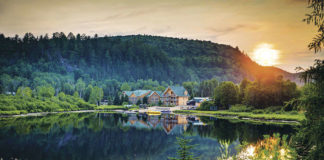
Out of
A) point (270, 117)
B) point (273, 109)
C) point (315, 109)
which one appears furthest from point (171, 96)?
point (315, 109)

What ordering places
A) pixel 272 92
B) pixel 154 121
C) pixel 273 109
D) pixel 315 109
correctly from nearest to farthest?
pixel 315 109 < pixel 154 121 < pixel 273 109 < pixel 272 92

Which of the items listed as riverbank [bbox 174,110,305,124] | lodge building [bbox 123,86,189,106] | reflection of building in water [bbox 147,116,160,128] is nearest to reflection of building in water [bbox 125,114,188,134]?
reflection of building in water [bbox 147,116,160,128]

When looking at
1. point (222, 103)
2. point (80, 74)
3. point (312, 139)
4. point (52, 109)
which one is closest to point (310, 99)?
point (312, 139)

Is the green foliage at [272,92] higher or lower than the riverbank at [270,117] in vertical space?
higher

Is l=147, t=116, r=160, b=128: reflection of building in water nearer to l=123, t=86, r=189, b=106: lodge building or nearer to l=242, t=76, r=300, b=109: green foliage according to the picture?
l=242, t=76, r=300, b=109: green foliage

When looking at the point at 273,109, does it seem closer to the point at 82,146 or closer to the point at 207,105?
the point at 207,105

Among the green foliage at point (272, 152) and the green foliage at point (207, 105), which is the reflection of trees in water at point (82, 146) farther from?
the green foliage at point (207, 105)

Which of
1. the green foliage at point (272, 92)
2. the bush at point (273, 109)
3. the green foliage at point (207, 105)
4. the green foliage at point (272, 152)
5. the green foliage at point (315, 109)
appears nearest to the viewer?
the green foliage at point (315, 109)

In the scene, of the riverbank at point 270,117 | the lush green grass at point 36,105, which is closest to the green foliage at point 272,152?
the riverbank at point 270,117

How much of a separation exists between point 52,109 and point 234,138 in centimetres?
6333

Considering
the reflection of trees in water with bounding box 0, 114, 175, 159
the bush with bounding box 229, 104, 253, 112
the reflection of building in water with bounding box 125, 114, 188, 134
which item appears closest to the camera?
the reflection of trees in water with bounding box 0, 114, 175, 159

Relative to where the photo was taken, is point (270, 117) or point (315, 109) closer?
point (315, 109)

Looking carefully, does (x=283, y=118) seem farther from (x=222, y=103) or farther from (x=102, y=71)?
(x=102, y=71)

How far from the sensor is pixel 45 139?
31531mm
